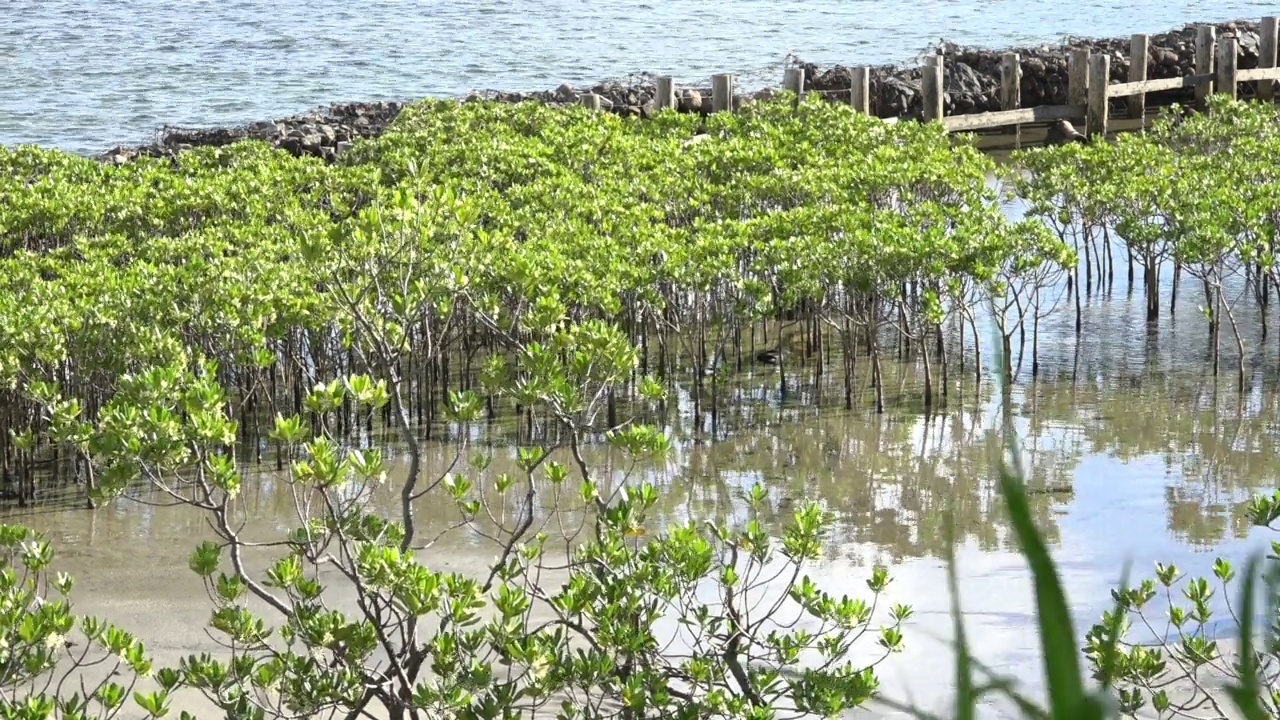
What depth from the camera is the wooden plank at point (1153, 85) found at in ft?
84.8

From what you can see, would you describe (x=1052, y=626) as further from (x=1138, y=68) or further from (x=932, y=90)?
(x=1138, y=68)

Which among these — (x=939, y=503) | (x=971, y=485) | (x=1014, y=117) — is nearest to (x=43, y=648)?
(x=939, y=503)

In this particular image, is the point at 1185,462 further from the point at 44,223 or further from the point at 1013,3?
the point at 1013,3

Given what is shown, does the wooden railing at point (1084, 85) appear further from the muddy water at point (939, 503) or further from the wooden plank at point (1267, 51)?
the muddy water at point (939, 503)

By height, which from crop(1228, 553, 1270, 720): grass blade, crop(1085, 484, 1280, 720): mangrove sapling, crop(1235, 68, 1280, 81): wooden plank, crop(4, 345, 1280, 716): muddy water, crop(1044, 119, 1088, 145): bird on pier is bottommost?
crop(4, 345, 1280, 716): muddy water

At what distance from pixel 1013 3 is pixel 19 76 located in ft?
117

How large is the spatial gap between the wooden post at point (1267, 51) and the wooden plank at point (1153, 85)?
1.36 metres

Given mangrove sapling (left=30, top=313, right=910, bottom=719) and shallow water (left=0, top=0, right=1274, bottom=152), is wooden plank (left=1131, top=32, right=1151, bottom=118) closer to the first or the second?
Answer: shallow water (left=0, top=0, right=1274, bottom=152)

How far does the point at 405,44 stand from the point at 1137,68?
26.1m

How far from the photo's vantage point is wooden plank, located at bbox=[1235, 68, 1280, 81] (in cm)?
2623

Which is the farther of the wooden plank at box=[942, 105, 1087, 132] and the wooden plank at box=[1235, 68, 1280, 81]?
the wooden plank at box=[1235, 68, 1280, 81]

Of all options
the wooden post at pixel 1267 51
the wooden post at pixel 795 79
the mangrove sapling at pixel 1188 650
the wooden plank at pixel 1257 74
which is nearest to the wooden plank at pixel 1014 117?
the wooden post at pixel 795 79

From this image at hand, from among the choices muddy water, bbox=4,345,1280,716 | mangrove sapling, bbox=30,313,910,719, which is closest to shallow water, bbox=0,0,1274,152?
muddy water, bbox=4,345,1280,716

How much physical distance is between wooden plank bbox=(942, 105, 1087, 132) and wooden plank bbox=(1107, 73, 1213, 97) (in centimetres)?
93
